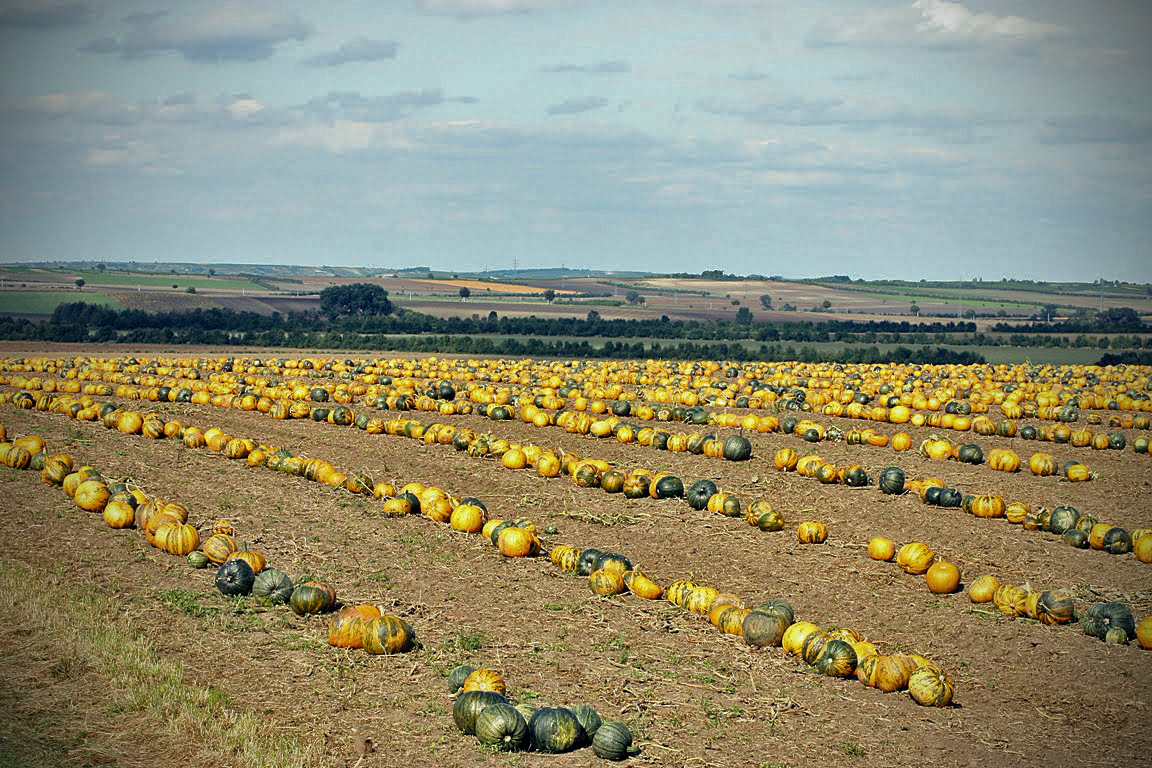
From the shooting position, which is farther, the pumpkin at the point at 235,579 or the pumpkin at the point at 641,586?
the pumpkin at the point at 641,586

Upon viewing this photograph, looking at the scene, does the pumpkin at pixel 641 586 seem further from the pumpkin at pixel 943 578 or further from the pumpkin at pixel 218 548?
the pumpkin at pixel 218 548

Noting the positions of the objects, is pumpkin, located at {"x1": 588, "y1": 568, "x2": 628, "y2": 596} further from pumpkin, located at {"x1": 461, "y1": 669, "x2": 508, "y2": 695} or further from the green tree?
the green tree

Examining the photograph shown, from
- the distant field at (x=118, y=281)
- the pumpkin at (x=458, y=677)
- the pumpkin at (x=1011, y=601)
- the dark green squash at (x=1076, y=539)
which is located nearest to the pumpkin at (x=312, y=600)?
the pumpkin at (x=458, y=677)

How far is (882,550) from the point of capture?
746 inches

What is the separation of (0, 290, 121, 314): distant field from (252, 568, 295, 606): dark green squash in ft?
308

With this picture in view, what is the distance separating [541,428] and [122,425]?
460 inches

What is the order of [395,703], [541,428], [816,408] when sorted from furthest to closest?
[816,408] → [541,428] → [395,703]

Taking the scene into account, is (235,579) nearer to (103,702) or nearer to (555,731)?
(103,702)

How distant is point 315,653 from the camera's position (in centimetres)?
1351

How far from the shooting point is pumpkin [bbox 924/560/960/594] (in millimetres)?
17125

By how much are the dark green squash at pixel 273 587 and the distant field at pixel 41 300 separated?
308ft

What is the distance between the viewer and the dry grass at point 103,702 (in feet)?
35.6

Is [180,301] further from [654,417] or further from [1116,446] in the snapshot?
[1116,446]

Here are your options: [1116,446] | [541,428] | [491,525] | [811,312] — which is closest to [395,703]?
[491,525]
